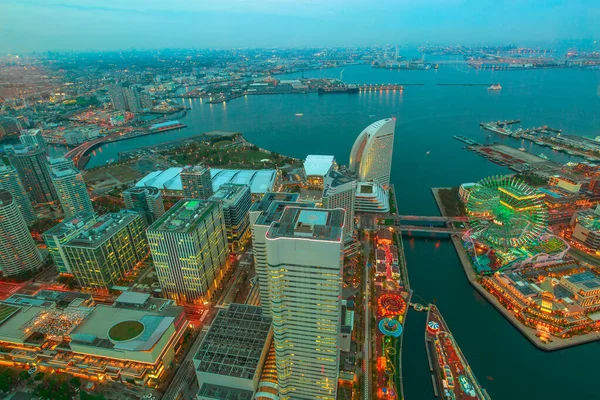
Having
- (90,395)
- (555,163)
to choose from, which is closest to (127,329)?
(90,395)

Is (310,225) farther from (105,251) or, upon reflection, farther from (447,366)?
(105,251)

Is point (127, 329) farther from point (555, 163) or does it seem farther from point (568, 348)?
point (555, 163)

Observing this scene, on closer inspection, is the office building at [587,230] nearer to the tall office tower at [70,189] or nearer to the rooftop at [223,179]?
the rooftop at [223,179]

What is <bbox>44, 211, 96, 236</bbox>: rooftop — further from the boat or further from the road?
the boat

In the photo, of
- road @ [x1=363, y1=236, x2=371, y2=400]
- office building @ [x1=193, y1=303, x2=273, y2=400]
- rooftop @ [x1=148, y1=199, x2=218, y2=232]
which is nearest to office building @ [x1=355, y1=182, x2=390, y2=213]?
road @ [x1=363, y1=236, x2=371, y2=400]

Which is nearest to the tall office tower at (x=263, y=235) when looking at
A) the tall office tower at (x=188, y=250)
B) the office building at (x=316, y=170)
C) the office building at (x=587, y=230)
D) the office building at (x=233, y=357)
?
the office building at (x=233, y=357)
